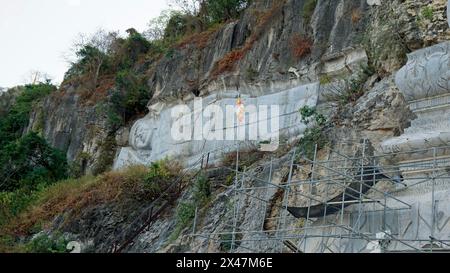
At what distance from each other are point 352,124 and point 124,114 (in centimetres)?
1133

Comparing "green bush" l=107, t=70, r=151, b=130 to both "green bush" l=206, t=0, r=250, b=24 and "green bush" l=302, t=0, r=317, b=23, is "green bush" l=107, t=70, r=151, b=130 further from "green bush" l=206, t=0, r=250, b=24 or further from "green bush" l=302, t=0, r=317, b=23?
"green bush" l=302, t=0, r=317, b=23

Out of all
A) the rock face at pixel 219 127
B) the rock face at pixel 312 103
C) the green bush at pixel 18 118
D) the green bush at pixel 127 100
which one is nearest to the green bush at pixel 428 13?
the rock face at pixel 312 103

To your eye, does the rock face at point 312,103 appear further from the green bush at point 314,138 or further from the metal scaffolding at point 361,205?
the green bush at point 314,138

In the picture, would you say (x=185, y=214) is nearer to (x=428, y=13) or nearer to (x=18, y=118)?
(x=428, y=13)

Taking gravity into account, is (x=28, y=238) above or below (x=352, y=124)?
below

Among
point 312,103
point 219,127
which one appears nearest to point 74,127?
point 219,127

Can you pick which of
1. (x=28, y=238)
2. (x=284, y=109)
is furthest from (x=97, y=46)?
(x=284, y=109)

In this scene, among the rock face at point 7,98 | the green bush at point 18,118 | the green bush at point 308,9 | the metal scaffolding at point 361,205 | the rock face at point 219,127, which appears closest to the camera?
the metal scaffolding at point 361,205

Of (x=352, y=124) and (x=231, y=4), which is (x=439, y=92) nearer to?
(x=352, y=124)

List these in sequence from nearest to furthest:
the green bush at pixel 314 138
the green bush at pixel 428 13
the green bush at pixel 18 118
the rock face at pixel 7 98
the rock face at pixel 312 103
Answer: the rock face at pixel 312 103 < the green bush at pixel 428 13 < the green bush at pixel 314 138 < the green bush at pixel 18 118 < the rock face at pixel 7 98

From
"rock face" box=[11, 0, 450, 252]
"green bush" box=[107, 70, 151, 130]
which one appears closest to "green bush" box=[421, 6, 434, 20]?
"rock face" box=[11, 0, 450, 252]

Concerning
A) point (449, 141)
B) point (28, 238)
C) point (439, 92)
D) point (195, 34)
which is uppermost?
point (195, 34)

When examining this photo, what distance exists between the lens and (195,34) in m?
21.6

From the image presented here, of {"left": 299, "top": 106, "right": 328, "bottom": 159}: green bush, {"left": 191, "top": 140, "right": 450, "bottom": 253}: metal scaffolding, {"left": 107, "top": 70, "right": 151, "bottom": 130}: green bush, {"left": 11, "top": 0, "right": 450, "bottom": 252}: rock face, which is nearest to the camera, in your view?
{"left": 191, "top": 140, "right": 450, "bottom": 253}: metal scaffolding
